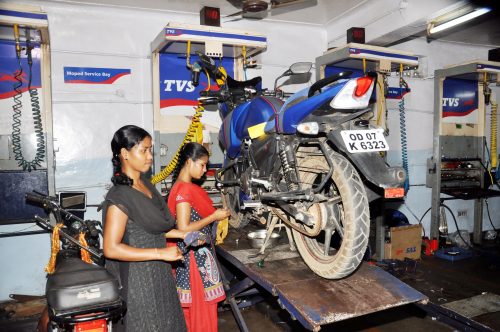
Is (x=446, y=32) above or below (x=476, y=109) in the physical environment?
above

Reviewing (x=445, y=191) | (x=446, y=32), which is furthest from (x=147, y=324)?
(x=446, y=32)

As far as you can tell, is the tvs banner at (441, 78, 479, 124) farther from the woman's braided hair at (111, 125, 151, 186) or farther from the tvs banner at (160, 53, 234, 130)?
the woman's braided hair at (111, 125, 151, 186)

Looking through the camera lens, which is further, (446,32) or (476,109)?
(476,109)

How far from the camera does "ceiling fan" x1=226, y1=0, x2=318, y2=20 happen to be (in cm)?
412

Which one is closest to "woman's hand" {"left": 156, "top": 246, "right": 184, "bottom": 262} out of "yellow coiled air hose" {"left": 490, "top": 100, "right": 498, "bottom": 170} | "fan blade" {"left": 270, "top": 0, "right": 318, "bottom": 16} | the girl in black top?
the girl in black top

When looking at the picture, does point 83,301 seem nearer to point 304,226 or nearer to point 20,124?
point 304,226

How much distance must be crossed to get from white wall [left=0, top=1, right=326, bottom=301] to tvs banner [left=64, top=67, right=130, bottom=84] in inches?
2.2

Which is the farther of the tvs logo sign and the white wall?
the tvs logo sign

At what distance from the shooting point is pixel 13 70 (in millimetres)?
4211

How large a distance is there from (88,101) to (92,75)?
0.34m

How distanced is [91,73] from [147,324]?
3.64 metres

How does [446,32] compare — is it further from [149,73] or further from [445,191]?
[149,73]

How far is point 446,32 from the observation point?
20.2 ft

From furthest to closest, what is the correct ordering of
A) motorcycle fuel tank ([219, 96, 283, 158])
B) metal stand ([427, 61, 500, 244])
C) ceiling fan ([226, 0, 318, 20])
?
metal stand ([427, 61, 500, 244]), ceiling fan ([226, 0, 318, 20]), motorcycle fuel tank ([219, 96, 283, 158])
